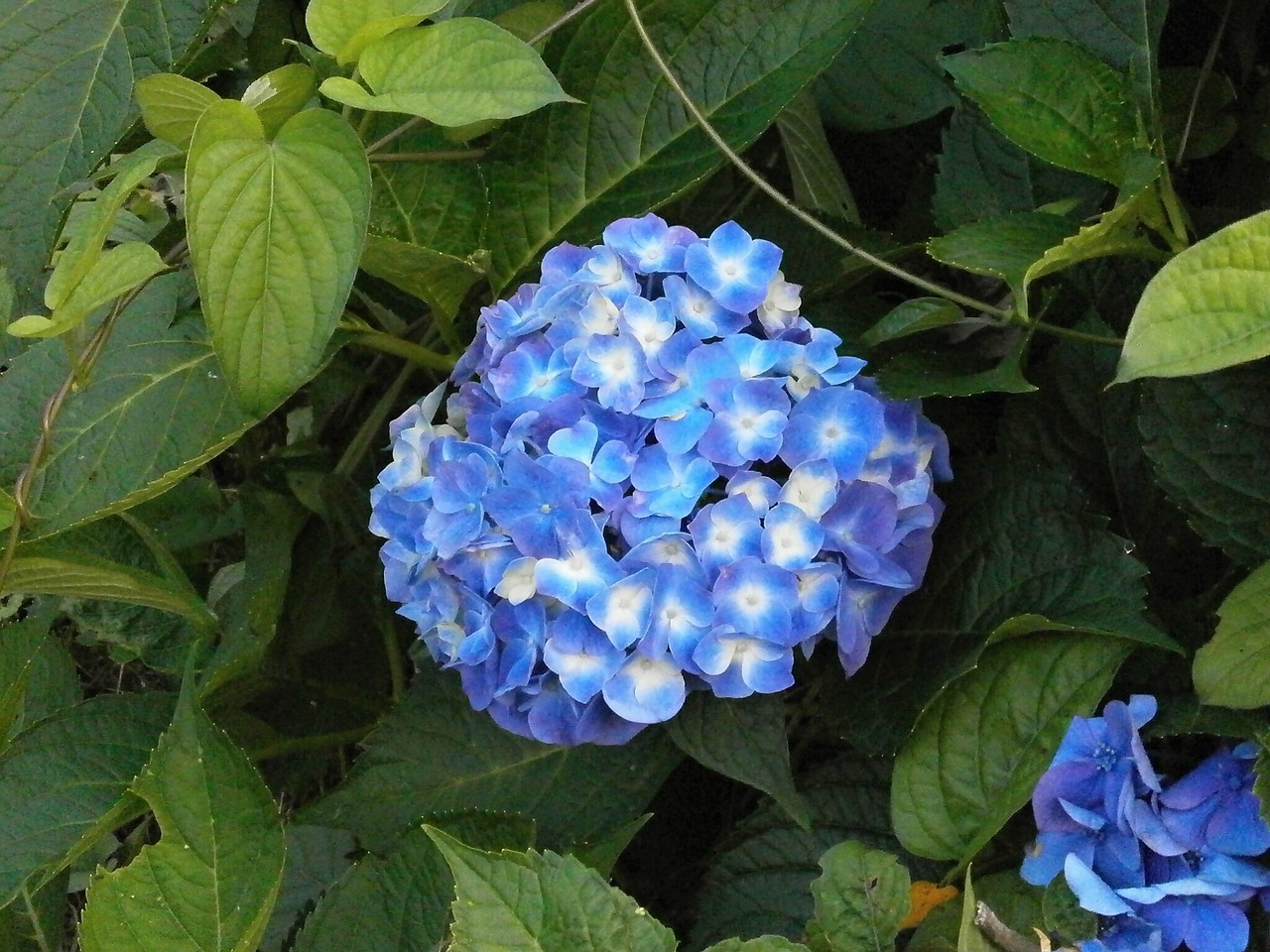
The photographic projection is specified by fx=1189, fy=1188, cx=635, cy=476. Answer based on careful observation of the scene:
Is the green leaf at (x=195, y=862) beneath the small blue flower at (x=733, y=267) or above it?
beneath

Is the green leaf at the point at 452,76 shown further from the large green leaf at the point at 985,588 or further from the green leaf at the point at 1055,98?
the large green leaf at the point at 985,588

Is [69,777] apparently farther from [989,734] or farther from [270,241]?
[989,734]

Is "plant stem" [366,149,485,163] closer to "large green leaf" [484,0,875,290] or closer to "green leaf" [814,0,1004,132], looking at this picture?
"large green leaf" [484,0,875,290]

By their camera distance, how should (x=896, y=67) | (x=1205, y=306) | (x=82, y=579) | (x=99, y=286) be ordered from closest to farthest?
(x=1205, y=306), (x=99, y=286), (x=82, y=579), (x=896, y=67)

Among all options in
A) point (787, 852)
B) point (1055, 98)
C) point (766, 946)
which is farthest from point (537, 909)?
point (1055, 98)

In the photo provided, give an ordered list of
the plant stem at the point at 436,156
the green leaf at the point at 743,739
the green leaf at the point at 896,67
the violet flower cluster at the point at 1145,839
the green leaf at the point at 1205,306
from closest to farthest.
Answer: the green leaf at the point at 1205,306
the violet flower cluster at the point at 1145,839
the green leaf at the point at 743,739
the plant stem at the point at 436,156
the green leaf at the point at 896,67

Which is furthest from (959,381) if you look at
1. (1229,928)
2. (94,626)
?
(94,626)

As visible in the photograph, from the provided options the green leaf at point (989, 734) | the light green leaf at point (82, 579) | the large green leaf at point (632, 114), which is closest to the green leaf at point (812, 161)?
the large green leaf at point (632, 114)

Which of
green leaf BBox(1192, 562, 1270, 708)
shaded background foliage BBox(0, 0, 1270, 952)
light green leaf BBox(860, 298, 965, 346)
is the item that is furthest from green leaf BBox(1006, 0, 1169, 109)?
green leaf BBox(1192, 562, 1270, 708)
